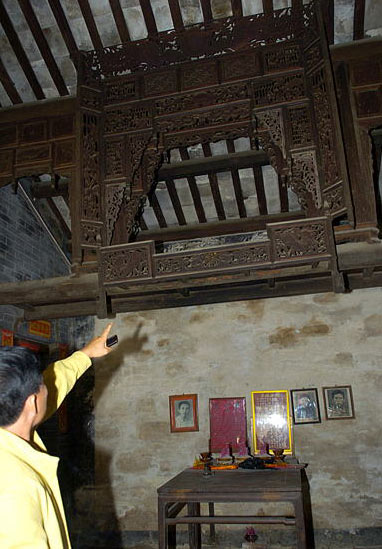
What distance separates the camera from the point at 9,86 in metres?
5.57

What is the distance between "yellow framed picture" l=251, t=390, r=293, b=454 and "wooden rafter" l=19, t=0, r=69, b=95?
4915mm

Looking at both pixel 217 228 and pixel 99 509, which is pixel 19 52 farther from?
pixel 99 509

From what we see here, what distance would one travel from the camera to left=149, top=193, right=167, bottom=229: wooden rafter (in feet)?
Answer: 23.8

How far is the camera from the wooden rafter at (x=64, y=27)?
5012 mm

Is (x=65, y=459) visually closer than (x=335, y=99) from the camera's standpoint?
No

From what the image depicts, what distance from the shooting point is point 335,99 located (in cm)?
439

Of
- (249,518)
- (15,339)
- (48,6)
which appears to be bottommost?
(249,518)

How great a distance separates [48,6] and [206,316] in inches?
182

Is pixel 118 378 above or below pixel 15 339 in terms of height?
below

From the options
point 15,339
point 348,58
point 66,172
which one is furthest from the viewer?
point 15,339

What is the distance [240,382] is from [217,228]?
248cm

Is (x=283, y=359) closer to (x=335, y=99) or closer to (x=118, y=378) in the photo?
(x=118, y=378)

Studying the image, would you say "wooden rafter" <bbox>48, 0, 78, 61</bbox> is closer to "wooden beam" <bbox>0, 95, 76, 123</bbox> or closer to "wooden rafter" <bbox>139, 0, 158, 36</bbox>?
"wooden beam" <bbox>0, 95, 76, 123</bbox>

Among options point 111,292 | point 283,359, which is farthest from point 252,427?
point 111,292
